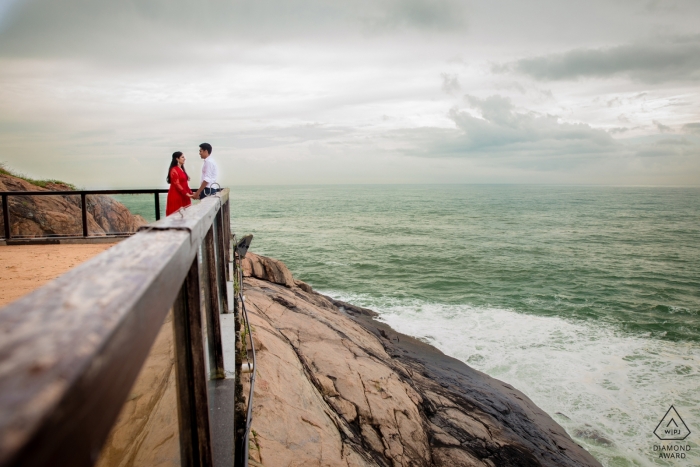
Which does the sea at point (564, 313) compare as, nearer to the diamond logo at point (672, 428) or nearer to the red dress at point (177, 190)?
the diamond logo at point (672, 428)

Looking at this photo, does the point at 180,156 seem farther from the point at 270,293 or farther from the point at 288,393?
the point at 288,393

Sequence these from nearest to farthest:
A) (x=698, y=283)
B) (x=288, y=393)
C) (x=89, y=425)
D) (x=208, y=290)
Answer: (x=89, y=425) < (x=208, y=290) < (x=288, y=393) < (x=698, y=283)

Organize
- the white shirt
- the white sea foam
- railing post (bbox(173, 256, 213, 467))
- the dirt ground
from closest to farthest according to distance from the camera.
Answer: the dirt ground, railing post (bbox(173, 256, 213, 467)), the white shirt, the white sea foam

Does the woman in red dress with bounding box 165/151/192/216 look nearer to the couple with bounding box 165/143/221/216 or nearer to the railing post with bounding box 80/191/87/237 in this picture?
the couple with bounding box 165/143/221/216

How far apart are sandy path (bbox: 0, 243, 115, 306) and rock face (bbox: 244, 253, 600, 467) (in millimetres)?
3219

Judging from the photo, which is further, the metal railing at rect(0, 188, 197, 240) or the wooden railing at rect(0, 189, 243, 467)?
the metal railing at rect(0, 188, 197, 240)

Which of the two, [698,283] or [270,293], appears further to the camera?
[698,283]

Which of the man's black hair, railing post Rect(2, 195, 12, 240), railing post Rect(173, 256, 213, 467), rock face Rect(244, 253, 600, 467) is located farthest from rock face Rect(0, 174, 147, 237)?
railing post Rect(173, 256, 213, 467)

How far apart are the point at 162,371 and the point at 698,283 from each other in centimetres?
2685

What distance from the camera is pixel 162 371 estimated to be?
1.41 metres

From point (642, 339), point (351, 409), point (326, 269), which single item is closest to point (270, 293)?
point (351, 409)

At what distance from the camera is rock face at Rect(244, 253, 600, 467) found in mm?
4414

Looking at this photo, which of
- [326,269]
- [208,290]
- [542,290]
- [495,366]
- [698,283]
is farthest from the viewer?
[326,269]

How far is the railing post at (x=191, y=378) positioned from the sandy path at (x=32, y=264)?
5116mm
